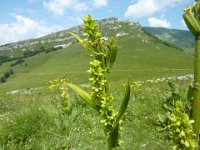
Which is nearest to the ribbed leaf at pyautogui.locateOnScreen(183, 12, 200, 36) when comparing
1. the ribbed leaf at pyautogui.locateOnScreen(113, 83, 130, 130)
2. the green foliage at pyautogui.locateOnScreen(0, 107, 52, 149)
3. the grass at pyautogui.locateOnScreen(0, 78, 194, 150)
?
the ribbed leaf at pyautogui.locateOnScreen(113, 83, 130, 130)

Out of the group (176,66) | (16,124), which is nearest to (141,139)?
(16,124)

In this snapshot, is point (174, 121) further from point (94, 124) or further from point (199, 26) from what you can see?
point (94, 124)

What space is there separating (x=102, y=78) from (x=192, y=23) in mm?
816

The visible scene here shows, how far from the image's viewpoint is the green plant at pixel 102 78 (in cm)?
249

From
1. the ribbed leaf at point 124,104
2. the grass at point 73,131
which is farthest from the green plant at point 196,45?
the grass at point 73,131

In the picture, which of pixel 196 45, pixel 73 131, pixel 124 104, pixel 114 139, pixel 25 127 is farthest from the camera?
pixel 25 127

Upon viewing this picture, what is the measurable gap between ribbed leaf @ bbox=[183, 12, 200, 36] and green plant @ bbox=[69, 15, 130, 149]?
0.73 m

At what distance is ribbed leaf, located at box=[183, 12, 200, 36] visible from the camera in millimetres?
1895

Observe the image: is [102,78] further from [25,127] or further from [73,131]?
[25,127]

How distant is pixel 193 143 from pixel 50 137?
6.12 meters

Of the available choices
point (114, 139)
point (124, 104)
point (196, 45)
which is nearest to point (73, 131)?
point (114, 139)

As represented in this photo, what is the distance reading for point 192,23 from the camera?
6.32 feet

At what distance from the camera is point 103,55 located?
8.43 ft

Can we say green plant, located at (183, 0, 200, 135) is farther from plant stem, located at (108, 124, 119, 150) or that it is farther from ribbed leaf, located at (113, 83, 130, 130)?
plant stem, located at (108, 124, 119, 150)
